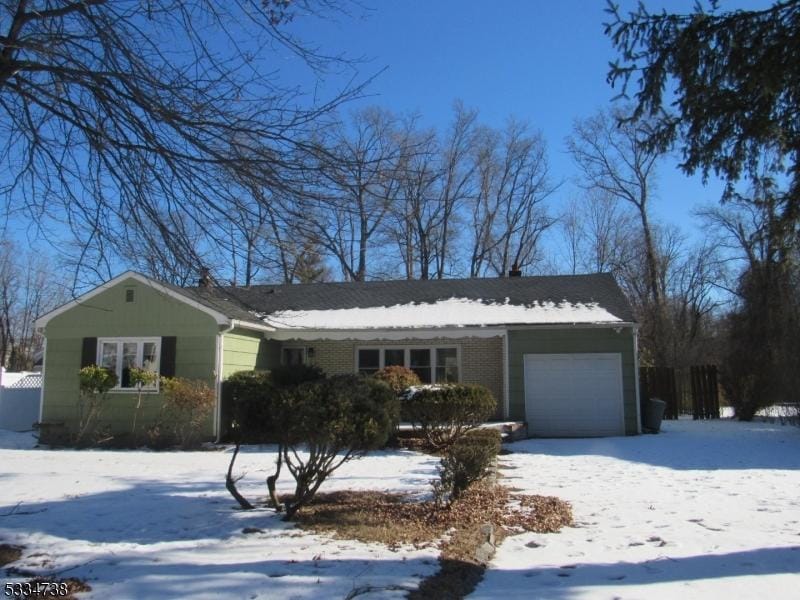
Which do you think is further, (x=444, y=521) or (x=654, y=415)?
(x=654, y=415)

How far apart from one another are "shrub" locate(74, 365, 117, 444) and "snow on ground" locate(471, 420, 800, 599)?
9.54m

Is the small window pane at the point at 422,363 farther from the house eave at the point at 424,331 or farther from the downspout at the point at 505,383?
the downspout at the point at 505,383

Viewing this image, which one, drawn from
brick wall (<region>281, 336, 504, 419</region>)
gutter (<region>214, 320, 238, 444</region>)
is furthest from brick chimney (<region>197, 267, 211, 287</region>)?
brick wall (<region>281, 336, 504, 419</region>)

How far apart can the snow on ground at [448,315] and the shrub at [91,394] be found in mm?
4107

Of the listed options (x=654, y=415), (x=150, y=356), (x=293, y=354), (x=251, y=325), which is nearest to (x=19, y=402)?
(x=150, y=356)

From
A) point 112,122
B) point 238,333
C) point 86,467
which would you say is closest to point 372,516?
point 112,122

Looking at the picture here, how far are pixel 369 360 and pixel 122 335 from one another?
6.65 meters

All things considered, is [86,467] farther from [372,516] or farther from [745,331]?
[745,331]

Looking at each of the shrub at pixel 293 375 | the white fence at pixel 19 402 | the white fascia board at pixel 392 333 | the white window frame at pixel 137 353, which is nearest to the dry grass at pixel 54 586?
the shrub at pixel 293 375

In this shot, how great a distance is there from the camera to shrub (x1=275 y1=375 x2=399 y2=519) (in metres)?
6.39

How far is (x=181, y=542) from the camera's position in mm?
6020

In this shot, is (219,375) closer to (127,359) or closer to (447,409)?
(127,359)

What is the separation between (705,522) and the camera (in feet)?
22.3

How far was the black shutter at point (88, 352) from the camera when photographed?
53.9 ft
